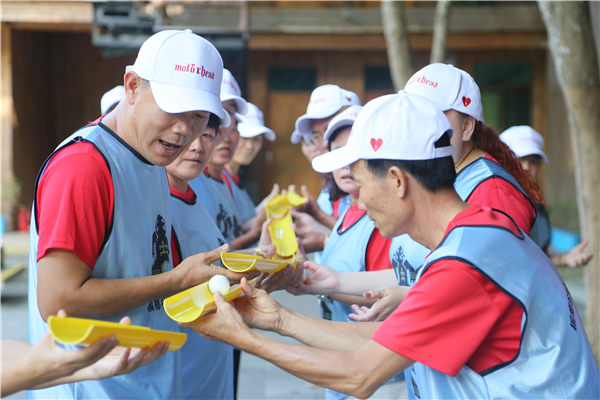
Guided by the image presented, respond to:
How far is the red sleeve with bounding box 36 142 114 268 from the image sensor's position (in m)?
2.07

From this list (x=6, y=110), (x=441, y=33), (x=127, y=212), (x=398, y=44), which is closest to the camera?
(x=127, y=212)

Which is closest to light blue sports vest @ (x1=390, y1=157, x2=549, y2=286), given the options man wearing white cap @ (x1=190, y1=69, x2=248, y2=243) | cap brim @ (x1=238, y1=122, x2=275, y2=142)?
man wearing white cap @ (x1=190, y1=69, x2=248, y2=243)

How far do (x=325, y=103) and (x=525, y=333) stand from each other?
10.1 feet

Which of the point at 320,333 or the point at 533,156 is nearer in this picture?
the point at 320,333

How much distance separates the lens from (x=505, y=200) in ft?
8.52

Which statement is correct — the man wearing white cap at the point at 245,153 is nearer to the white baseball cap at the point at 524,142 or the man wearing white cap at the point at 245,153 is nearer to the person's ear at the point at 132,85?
the white baseball cap at the point at 524,142

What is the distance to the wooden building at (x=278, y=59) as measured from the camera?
13.5m

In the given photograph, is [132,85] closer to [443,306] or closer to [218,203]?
[443,306]

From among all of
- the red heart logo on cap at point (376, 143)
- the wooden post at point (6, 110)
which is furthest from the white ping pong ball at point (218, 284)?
the wooden post at point (6, 110)

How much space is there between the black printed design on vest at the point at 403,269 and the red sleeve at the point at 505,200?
1.20ft

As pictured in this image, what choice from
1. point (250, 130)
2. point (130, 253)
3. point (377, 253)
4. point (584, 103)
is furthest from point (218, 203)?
point (584, 103)

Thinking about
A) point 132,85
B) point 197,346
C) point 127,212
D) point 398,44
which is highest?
point 398,44

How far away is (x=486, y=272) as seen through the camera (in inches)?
72.2

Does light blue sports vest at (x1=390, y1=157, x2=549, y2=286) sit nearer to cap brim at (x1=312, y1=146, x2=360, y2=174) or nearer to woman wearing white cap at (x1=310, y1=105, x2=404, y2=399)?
woman wearing white cap at (x1=310, y1=105, x2=404, y2=399)
